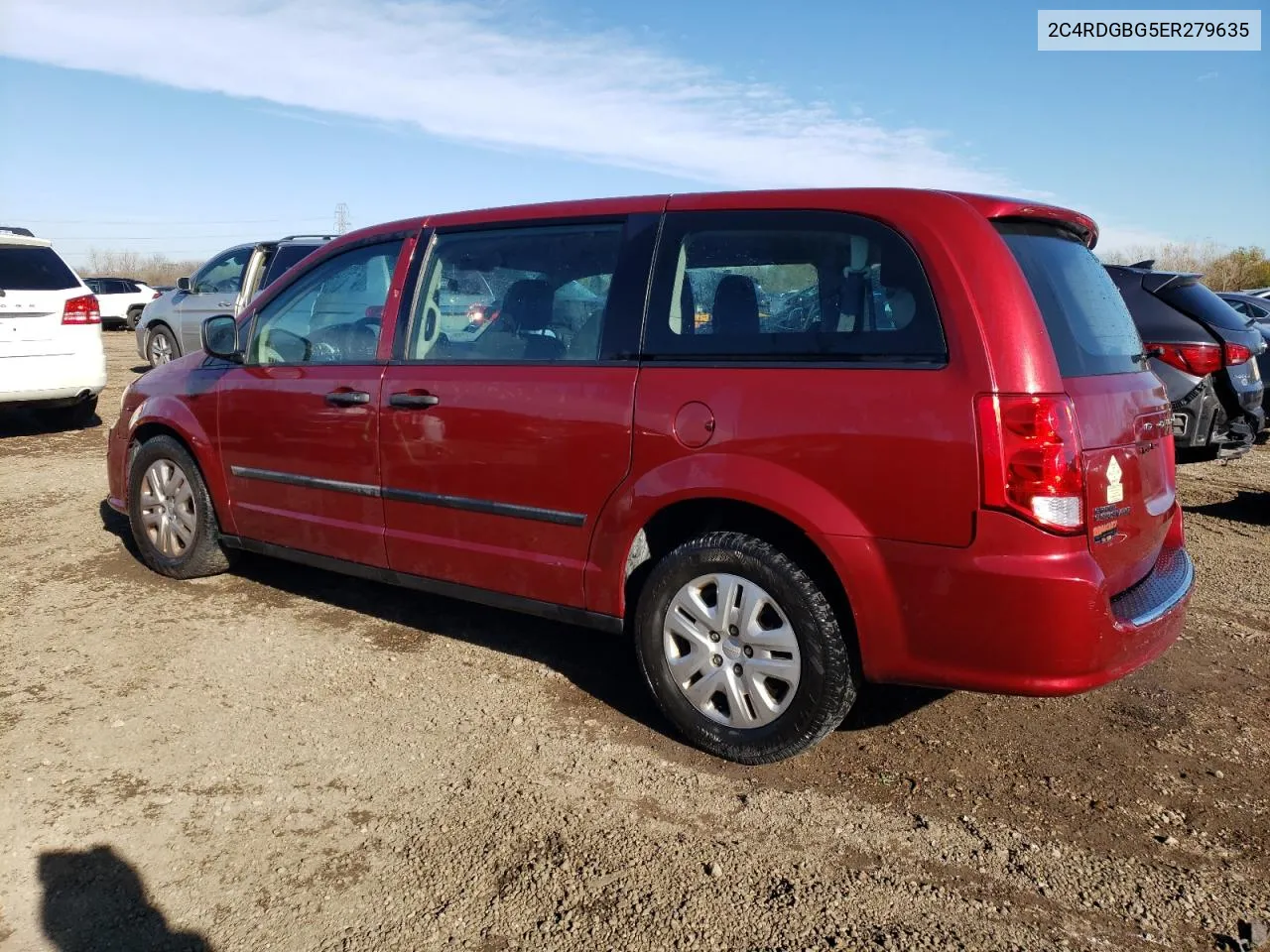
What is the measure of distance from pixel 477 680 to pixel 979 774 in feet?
6.25

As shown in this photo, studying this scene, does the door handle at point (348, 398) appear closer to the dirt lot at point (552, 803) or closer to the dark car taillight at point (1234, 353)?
the dirt lot at point (552, 803)

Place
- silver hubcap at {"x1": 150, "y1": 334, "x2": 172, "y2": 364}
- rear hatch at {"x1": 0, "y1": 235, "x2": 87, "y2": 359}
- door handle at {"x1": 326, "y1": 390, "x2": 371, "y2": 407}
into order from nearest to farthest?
door handle at {"x1": 326, "y1": 390, "x2": 371, "y2": 407} < rear hatch at {"x1": 0, "y1": 235, "x2": 87, "y2": 359} < silver hubcap at {"x1": 150, "y1": 334, "x2": 172, "y2": 364}

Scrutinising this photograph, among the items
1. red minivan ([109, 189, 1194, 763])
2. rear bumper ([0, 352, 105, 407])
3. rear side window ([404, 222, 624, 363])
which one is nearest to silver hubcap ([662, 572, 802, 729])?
red minivan ([109, 189, 1194, 763])

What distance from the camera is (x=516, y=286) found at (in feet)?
13.0

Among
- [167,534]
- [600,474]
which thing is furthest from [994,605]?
[167,534]

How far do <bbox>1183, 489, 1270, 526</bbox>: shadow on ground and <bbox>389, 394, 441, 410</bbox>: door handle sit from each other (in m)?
5.51

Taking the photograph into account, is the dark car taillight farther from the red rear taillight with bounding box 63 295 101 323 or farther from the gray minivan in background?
the red rear taillight with bounding box 63 295 101 323

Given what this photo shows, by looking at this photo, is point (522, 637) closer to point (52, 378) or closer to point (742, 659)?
point (742, 659)

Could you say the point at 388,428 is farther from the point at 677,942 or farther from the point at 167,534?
Result: the point at 677,942

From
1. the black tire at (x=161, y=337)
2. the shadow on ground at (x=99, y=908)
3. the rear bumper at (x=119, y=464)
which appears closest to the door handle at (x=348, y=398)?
the rear bumper at (x=119, y=464)

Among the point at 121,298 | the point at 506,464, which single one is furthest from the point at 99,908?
the point at 121,298

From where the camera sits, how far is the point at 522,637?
4547mm

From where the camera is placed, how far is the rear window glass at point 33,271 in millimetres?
8680

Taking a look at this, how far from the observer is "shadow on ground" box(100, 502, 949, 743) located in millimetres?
3812
